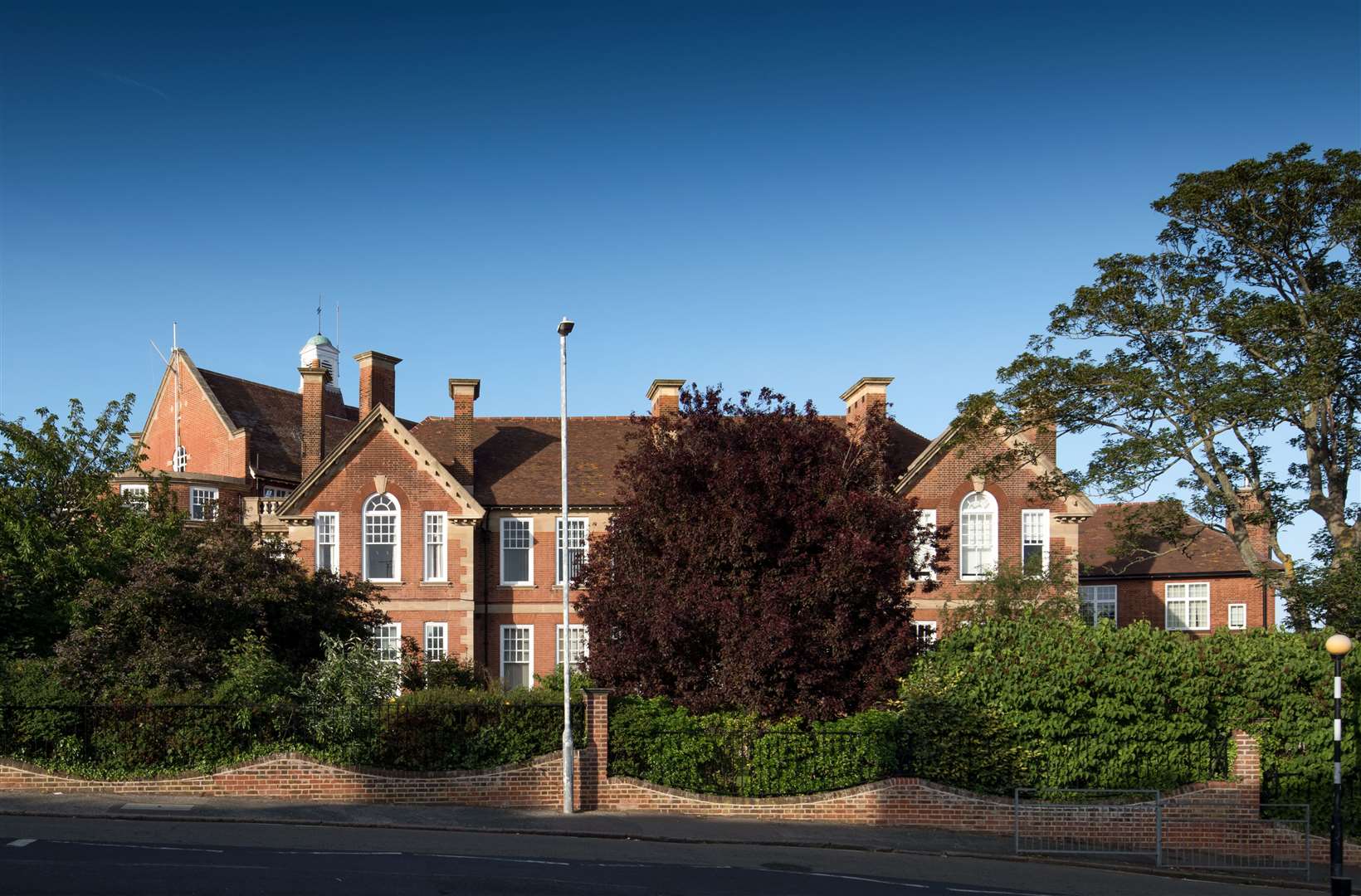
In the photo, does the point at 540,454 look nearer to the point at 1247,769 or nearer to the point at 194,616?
the point at 194,616

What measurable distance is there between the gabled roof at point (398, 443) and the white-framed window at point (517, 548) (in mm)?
1142

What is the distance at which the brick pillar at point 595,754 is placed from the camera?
23766 millimetres

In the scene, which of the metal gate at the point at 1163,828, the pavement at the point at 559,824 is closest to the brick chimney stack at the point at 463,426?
the pavement at the point at 559,824

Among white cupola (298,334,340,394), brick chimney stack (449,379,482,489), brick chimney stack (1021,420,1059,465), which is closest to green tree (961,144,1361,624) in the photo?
brick chimney stack (1021,420,1059,465)

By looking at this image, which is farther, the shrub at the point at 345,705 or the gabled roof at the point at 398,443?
the gabled roof at the point at 398,443

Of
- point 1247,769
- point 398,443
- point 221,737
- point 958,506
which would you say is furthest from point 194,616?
point 958,506

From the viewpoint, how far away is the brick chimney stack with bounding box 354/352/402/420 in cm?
4044

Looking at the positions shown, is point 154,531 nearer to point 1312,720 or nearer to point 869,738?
point 869,738

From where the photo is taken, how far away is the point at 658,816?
23406 millimetres

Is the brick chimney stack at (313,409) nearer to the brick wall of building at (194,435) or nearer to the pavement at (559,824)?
the brick wall of building at (194,435)

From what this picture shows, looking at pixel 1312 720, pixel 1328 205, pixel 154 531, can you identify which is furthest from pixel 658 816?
pixel 1328 205

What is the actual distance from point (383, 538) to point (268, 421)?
1700 cm

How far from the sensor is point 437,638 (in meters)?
37.7

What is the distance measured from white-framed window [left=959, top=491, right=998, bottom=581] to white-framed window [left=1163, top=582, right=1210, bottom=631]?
1232 centimetres
